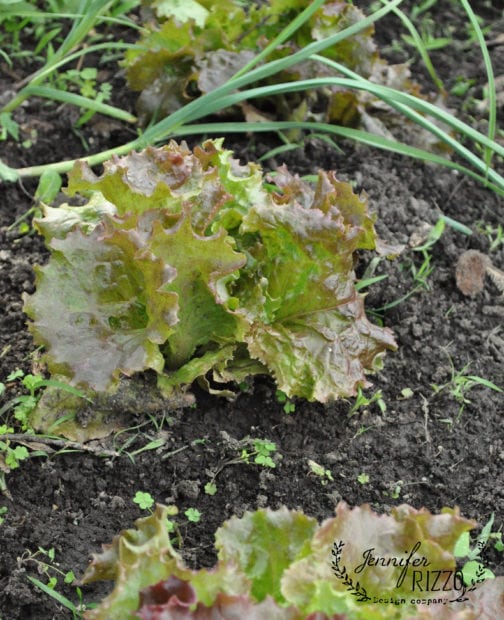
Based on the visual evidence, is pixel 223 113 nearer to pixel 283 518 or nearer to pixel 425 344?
pixel 425 344

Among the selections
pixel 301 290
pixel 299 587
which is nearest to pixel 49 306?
pixel 301 290

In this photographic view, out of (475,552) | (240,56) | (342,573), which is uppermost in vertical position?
(240,56)

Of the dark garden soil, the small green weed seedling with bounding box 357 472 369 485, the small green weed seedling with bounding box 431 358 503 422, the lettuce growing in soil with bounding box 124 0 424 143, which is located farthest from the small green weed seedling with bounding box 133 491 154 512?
the lettuce growing in soil with bounding box 124 0 424 143

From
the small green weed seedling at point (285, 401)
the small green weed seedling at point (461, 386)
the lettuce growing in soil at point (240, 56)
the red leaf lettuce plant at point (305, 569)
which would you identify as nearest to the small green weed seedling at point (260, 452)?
the small green weed seedling at point (285, 401)

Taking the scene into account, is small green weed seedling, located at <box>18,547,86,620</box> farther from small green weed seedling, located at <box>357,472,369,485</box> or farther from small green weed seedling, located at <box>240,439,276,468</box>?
small green weed seedling, located at <box>357,472,369,485</box>

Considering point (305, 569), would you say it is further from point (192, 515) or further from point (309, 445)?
point (309, 445)

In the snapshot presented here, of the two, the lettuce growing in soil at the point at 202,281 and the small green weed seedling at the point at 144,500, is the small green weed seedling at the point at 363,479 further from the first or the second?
the small green weed seedling at the point at 144,500

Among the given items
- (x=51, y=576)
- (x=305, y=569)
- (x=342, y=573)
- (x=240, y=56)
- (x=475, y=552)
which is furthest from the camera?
(x=240, y=56)

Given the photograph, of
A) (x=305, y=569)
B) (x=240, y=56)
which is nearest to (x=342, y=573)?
(x=305, y=569)
